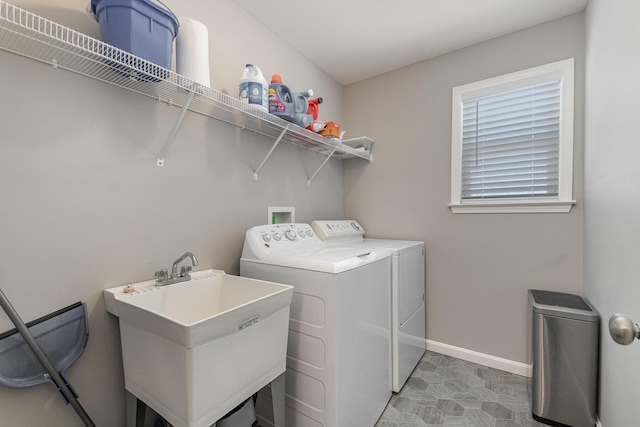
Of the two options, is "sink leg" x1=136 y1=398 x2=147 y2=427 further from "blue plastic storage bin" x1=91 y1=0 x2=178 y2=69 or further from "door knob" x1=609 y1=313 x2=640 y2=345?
"door knob" x1=609 y1=313 x2=640 y2=345

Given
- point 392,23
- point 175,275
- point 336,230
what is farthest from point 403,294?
point 392,23

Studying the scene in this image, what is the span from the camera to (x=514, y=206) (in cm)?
198

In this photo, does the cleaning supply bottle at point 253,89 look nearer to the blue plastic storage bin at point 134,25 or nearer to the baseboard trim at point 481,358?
the blue plastic storage bin at point 134,25

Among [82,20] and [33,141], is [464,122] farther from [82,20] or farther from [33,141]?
[33,141]

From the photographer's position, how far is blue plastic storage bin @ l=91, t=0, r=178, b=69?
0.97 meters

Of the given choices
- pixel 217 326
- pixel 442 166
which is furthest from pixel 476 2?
pixel 217 326

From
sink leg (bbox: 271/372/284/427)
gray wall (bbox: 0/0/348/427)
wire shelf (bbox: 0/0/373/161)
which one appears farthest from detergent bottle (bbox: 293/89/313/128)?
sink leg (bbox: 271/372/284/427)

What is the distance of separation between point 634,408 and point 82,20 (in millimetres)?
2433

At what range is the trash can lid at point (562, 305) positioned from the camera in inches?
57.9

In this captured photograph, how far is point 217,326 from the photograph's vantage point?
0.87 metres

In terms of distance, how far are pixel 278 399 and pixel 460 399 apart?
1.25 metres

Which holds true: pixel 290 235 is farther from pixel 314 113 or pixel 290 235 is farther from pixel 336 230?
pixel 314 113

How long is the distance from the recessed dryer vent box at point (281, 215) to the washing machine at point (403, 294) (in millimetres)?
185

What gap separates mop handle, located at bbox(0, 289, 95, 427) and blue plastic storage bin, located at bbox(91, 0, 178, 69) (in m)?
0.91
